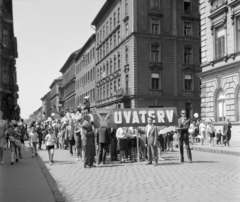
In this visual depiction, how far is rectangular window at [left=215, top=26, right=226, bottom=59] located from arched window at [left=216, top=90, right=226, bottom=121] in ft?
8.97

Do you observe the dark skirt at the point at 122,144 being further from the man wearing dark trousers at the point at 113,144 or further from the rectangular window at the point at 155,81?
the rectangular window at the point at 155,81

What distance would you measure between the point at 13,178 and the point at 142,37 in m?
33.0

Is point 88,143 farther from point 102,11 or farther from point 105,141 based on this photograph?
point 102,11

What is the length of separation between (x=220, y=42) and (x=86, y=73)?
4337 centimetres

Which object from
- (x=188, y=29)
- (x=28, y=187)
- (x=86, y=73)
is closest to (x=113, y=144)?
(x=28, y=187)

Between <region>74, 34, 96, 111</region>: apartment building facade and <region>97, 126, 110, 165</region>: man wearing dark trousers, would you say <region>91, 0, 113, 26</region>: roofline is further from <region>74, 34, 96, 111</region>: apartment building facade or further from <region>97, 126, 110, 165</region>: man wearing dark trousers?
<region>97, 126, 110, 165</region>: man wearing dark trousers

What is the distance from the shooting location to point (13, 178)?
1034cm

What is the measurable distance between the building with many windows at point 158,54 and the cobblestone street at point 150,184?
29.4m

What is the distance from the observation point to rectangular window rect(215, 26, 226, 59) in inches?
1060

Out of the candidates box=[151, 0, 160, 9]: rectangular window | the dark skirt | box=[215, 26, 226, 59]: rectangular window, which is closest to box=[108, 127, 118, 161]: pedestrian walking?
the dark skirt

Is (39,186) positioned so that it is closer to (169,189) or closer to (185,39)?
(169,189)

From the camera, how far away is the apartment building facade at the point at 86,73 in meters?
62.8

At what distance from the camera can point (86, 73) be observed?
6862cm

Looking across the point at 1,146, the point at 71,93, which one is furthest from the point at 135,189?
the point at 71,93
